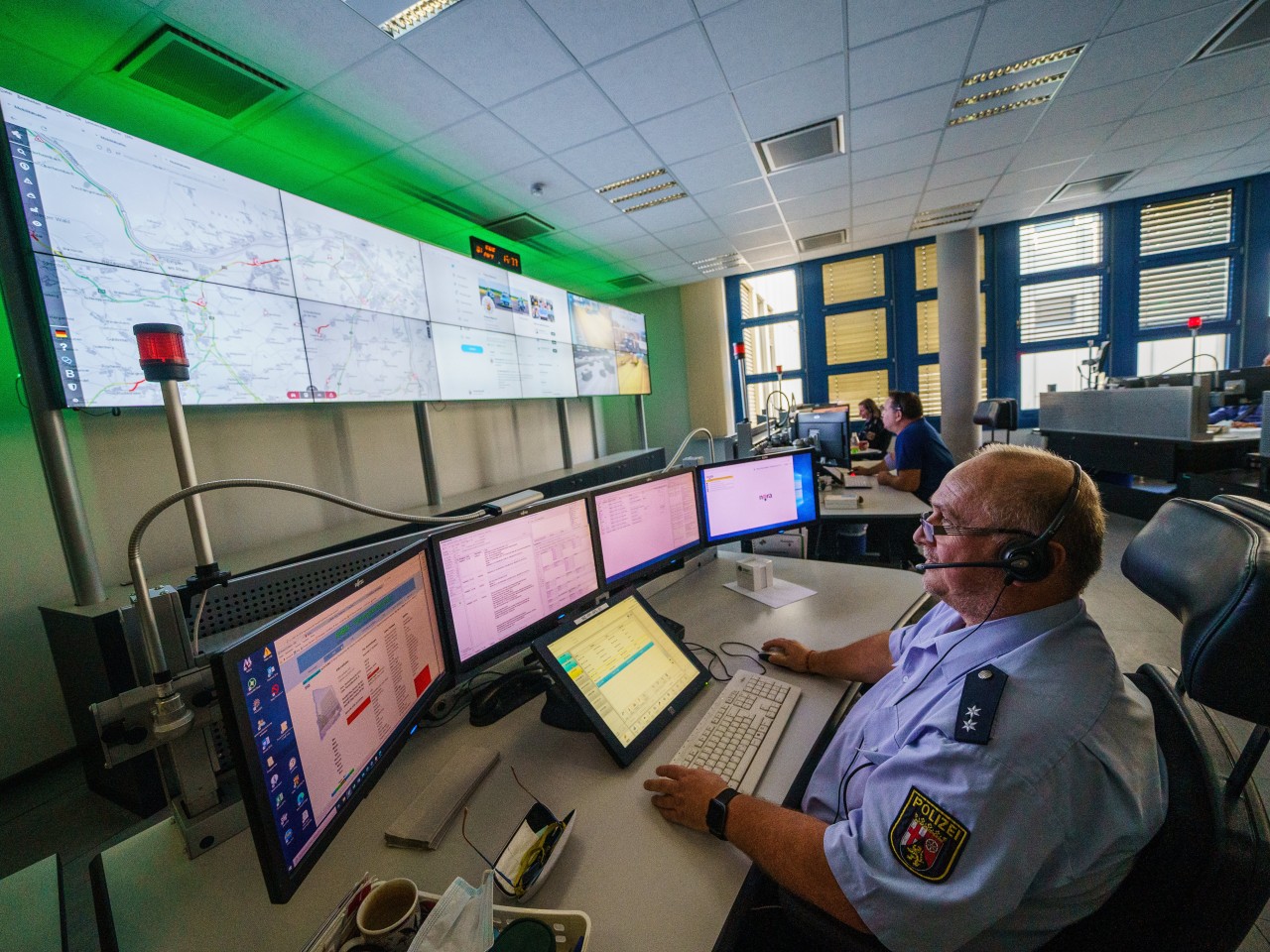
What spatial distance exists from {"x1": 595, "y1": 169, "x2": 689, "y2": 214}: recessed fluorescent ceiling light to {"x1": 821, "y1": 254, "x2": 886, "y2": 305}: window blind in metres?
3.25

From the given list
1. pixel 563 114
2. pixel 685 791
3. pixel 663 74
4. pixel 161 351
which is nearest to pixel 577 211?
pixel 563 114

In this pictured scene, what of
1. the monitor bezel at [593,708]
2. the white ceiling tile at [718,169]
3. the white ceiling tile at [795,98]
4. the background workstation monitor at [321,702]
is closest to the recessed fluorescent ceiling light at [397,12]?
the white ceiling tile at [795,98]

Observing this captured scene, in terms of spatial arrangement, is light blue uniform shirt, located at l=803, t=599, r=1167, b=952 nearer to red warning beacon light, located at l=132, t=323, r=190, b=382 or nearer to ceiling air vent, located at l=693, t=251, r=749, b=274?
red warning beacon light, located at l=132, t=323, r=190, b=382

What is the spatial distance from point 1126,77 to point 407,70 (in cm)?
416

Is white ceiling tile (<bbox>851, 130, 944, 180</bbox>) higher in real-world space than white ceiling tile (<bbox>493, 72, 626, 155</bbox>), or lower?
lower

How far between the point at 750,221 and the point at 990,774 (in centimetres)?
501

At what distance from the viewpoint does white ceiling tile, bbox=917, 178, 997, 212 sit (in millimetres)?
4367

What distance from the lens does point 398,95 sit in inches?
98.8

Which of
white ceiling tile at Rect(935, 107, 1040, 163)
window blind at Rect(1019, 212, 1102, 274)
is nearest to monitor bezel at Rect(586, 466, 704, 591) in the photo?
white ceiling tile at Rect(935, 107, 1040, 163)

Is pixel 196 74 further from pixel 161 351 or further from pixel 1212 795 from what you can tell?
pixel 1212 795

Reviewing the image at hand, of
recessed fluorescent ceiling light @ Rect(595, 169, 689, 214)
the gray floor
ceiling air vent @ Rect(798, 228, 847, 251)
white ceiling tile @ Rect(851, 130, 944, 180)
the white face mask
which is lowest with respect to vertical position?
the gray floor

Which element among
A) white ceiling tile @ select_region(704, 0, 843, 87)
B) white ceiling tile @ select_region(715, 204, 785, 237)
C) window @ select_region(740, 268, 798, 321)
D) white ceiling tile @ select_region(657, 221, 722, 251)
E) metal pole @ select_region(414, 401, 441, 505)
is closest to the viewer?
white ceiling tile @ select_region(704, 0, 843, 87)

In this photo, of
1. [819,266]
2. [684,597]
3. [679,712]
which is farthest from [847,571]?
[819,266]

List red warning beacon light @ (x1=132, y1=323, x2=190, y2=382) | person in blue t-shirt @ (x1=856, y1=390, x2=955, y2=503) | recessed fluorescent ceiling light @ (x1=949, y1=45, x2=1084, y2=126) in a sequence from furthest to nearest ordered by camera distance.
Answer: person in blue t-shirt @ (x1=856, y1=390, x2=955, y2=503)
recessed fluorescent ceiling light @ (x1=949, y1=45, x2=1084, y2=126)
red warning beacon light @ (x1=132, y1=323, x2=190, y2=382)
